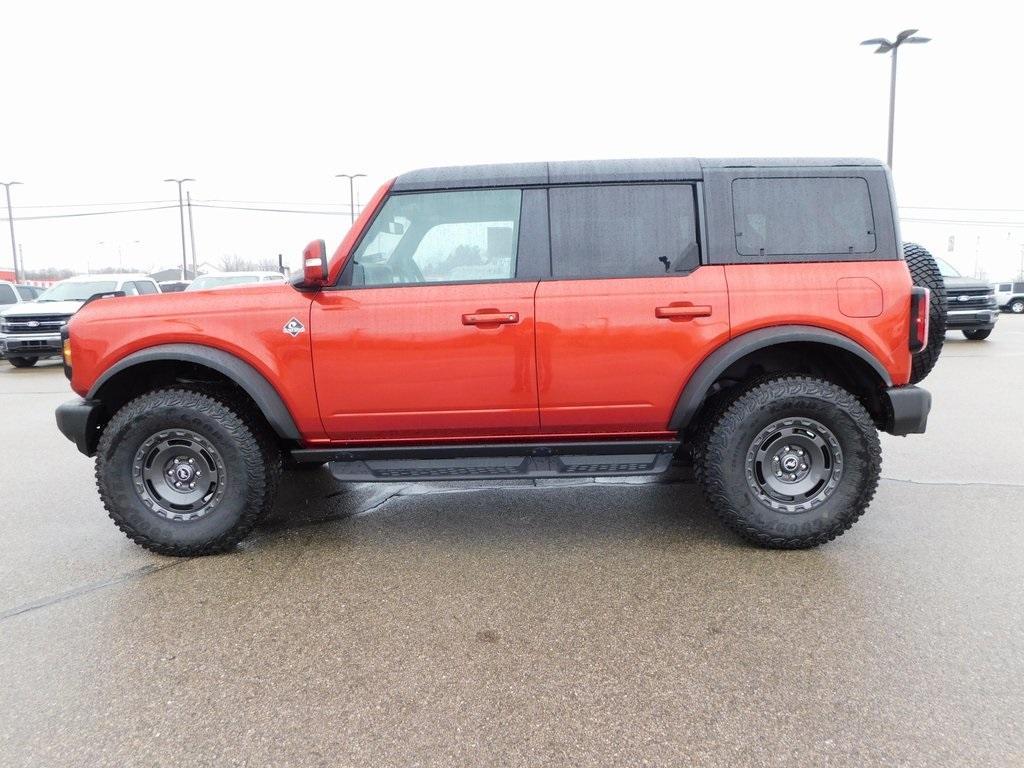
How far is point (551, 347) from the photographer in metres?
3.50

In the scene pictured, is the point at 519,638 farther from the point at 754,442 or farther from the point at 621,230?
the point at 621,230

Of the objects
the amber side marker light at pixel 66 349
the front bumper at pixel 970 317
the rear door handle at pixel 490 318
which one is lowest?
the front bumper at pixel 970 317

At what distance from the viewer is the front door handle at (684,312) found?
3471 mm

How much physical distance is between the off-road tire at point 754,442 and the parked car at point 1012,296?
34.1 meters

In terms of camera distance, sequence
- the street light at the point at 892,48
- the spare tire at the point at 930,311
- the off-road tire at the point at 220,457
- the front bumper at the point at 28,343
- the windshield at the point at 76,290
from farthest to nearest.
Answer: the street light at the point at 892,48 < the windshield at the point at 76,290 < the front bumper at the point at 28,343 < the spare tire at the point at 930,311 < the off-road tire at the point at 220,457

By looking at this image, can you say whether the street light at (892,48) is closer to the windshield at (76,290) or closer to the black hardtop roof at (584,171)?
the black hardtop roof at (584,171)

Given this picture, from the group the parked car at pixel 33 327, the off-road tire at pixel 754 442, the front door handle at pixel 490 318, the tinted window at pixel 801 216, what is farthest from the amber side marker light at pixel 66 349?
the parked car at pixel 33 327

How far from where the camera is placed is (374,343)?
3525 mm

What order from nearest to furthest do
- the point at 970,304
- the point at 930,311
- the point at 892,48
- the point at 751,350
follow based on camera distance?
the point at 751,350 < the point at 930,311 < the point at 970,304 < the point at 892,48

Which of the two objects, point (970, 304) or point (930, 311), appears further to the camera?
point (970, 304)

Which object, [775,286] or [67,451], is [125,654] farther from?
[67,451]

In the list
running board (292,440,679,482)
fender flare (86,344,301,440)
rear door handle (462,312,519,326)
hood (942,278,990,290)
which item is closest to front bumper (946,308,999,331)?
hood (942,278,990,290)

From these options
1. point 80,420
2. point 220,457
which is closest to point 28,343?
point 80,420

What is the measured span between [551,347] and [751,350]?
976mm
